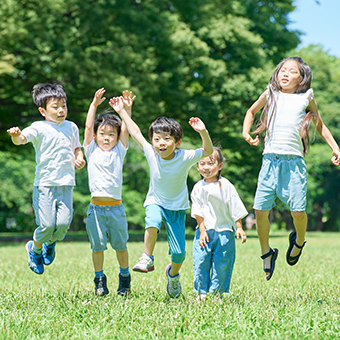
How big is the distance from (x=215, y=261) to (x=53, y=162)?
6.85 feet

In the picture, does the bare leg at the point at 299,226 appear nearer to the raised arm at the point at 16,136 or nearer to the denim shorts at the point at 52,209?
the denim shorts at the point at 52,209

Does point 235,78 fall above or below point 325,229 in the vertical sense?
above

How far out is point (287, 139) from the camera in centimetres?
496

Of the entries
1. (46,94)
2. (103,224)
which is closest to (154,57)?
(46,94)

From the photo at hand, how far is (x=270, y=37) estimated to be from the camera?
73.9 feet

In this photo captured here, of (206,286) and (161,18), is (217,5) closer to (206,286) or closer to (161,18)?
(161,18)

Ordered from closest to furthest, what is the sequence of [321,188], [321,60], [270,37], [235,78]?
1. [235,78]
2. [270,37]
3. [321,60]
4. [321,188]

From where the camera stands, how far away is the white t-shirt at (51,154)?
17.1 ft

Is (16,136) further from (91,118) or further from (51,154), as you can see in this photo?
(91,118)

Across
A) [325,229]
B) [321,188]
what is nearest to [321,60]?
[321,188]

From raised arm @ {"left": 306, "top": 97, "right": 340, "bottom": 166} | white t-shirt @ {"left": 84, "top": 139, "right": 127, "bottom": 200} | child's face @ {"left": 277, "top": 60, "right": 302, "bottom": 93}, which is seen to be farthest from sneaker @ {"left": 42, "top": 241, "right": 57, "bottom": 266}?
raised arm @ {"left": 306, "top": 97, "right": 340, "bottom": 166}

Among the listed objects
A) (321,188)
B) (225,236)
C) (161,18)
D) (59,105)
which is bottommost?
(321,188)

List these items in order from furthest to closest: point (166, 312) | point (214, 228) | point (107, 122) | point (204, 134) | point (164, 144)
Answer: point (107, 122) → point (214, 228) → point (164, 144) → point (204, 134) → point (166, 312)

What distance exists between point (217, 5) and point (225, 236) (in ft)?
57.3
